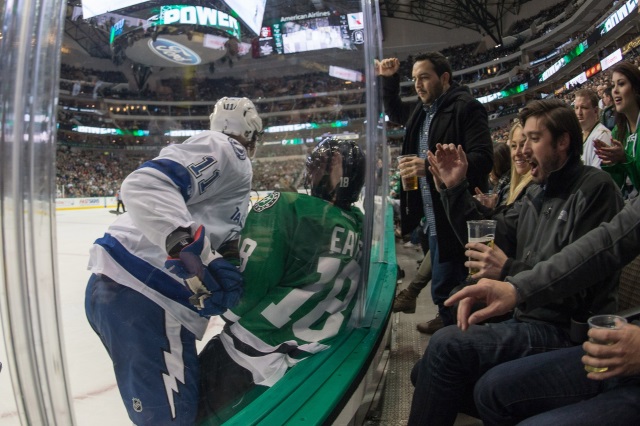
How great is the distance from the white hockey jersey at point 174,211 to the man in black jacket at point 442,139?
1030 mm

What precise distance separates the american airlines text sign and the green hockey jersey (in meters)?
0.36

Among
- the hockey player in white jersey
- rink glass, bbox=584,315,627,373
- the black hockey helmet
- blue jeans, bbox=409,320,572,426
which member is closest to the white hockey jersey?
the hockey player in white jersey

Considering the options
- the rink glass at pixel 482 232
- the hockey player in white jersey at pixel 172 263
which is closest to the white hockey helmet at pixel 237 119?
the hockey player in white jersey at pixel 172 263

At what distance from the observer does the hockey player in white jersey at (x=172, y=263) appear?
87cm

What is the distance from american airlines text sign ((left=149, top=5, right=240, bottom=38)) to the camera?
2.91 ft

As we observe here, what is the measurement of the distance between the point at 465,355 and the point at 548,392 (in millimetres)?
190

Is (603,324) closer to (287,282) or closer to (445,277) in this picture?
(287,282)

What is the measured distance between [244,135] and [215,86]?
0.11 metres

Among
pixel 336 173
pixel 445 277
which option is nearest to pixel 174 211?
pixel 336 173

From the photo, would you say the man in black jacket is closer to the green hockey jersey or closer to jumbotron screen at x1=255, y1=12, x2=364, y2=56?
jumbotron screen at x1=255, y1=12, x2=364, y2=56

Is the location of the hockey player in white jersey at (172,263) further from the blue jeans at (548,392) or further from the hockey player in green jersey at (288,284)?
the blue jeans at (548,392)

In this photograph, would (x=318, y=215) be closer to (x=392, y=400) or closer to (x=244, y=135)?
(x=244, y=135)

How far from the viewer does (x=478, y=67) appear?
2303 cm

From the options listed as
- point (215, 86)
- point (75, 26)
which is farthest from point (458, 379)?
point (75, 26)
